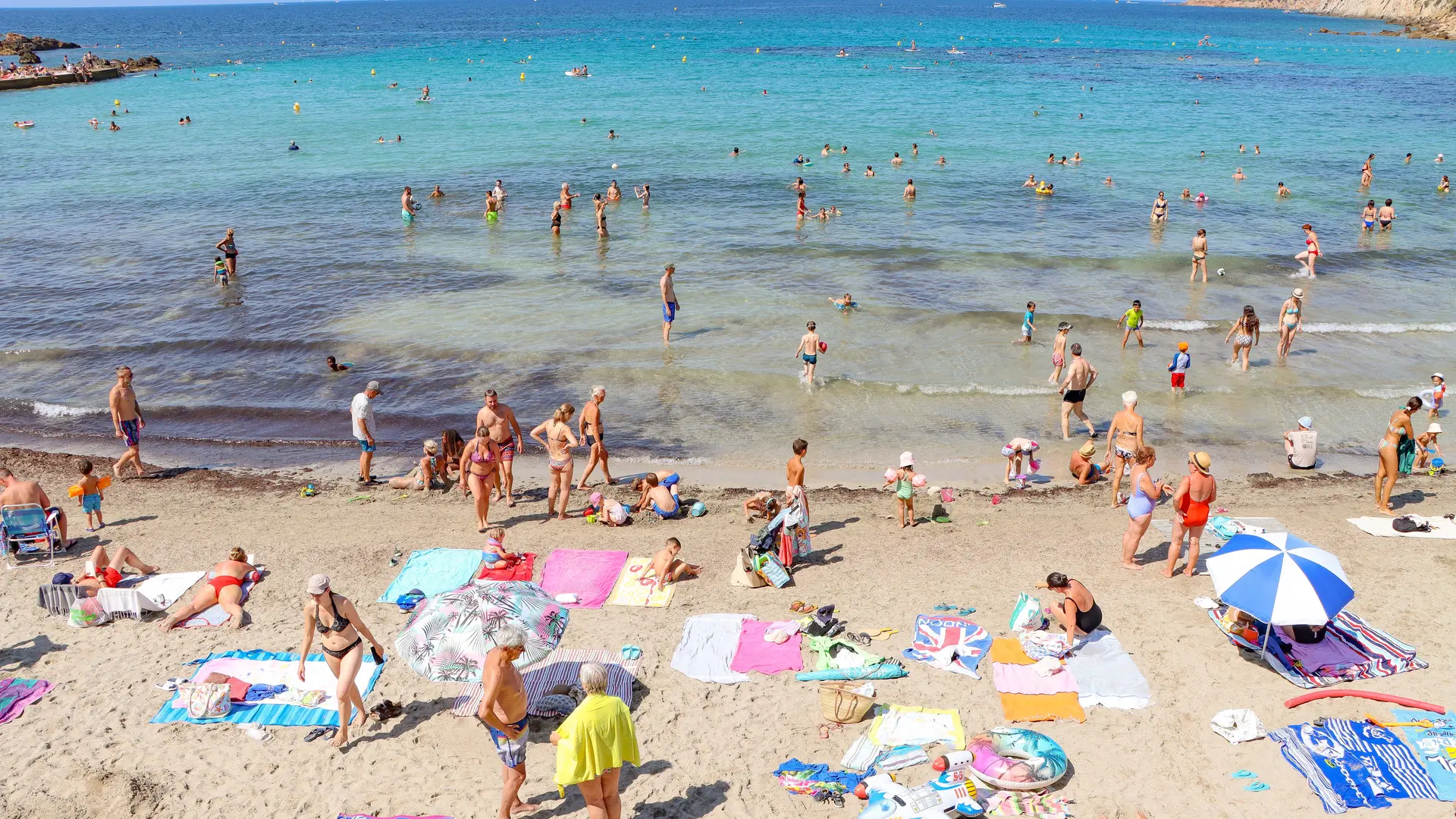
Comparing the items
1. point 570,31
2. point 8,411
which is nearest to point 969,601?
point 8,411

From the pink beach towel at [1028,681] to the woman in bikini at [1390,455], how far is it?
6335 millimetres

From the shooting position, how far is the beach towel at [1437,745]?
708 centimetres

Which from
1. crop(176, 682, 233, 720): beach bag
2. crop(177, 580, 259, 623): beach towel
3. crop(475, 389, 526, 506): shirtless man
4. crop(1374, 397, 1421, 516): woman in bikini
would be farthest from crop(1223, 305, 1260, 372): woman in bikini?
crop(176, 682, 233, 720): beach bag

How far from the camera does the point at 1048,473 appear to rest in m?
14.0

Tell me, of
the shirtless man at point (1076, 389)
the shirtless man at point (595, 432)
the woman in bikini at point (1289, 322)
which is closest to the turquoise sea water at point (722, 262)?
the woman in bikini at point (1289, 322)

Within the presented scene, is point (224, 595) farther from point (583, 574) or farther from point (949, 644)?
point (949, 644)

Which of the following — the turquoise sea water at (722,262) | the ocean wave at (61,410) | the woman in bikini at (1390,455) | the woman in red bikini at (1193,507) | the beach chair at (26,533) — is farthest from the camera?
the ocean wave at (61,410)

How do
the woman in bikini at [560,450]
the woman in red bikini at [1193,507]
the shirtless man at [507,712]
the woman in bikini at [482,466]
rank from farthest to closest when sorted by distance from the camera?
the woman in bikini at [560,450], the woman in bikini at [482,466], the woman in red bikini at [1193,507], the shirtless man at [507,712]

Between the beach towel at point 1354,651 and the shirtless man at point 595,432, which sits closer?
the beach towel at point 1354,651

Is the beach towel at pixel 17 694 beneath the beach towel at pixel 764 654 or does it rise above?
above

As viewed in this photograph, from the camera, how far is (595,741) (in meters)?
6.29

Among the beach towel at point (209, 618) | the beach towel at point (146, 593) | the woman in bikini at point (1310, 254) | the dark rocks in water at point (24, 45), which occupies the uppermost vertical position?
the dark rocks in water at point (24, 45)

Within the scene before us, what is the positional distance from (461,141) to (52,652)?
115ft

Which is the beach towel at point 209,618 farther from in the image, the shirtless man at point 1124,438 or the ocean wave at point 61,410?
the shirtless man at point 1124,438
